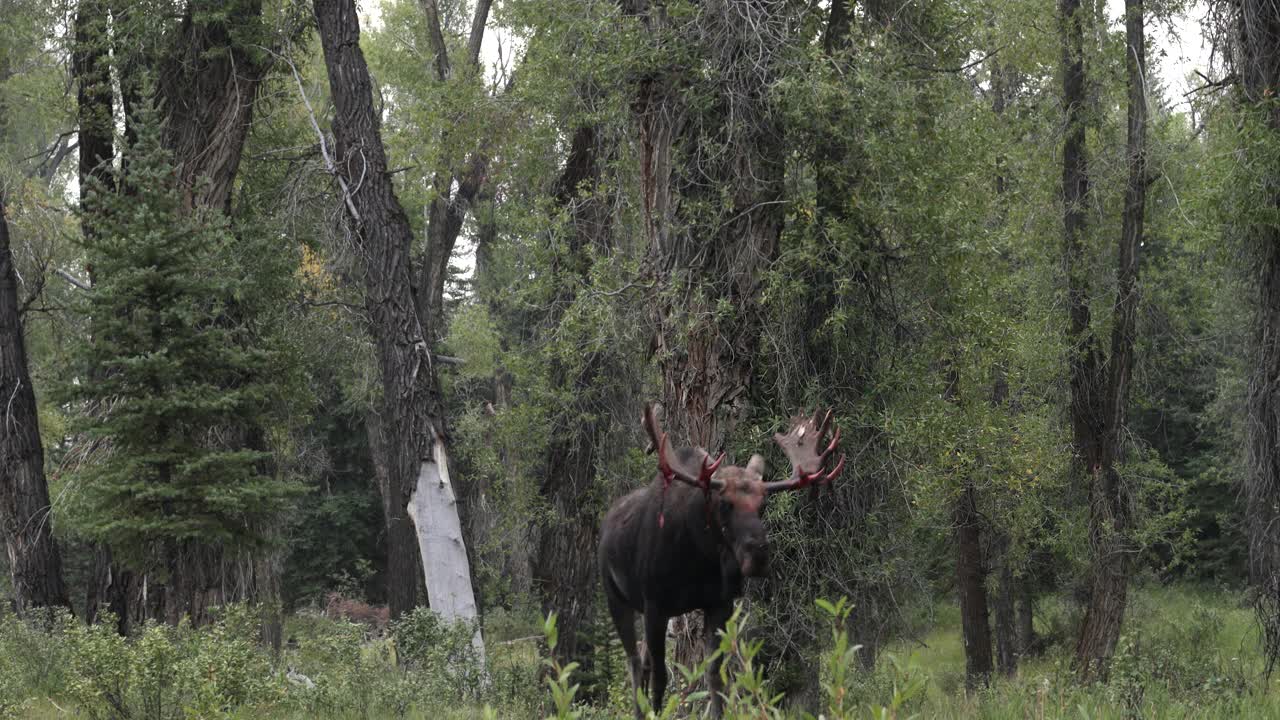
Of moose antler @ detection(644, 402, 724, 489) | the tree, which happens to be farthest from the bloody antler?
the tree

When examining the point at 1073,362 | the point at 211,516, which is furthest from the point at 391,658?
the point at 1073,362

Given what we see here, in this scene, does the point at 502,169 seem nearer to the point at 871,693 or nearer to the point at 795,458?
the point at 871,693

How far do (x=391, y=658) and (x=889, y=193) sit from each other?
21.7ft

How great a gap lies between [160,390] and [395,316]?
11.4 ft

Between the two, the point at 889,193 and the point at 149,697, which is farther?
the point at 889,193

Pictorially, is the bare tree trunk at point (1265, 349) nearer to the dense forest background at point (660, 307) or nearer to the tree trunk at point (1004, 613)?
the dense forest background at point (660, 307)

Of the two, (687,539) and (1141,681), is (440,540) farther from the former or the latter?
(1141,681)

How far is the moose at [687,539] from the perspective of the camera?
7066 mm

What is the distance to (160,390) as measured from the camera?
44.2 ft

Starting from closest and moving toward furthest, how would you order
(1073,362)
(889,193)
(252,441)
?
(889,193)
(252,441)
(1073,362)

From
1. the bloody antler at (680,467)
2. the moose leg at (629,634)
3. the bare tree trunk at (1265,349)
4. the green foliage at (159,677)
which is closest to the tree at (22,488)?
the green foliage at (159,677)

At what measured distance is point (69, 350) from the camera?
43.8 feet

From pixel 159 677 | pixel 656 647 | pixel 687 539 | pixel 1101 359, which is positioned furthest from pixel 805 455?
pixel 1101 359

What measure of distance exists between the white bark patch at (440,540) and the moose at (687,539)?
7.83m
